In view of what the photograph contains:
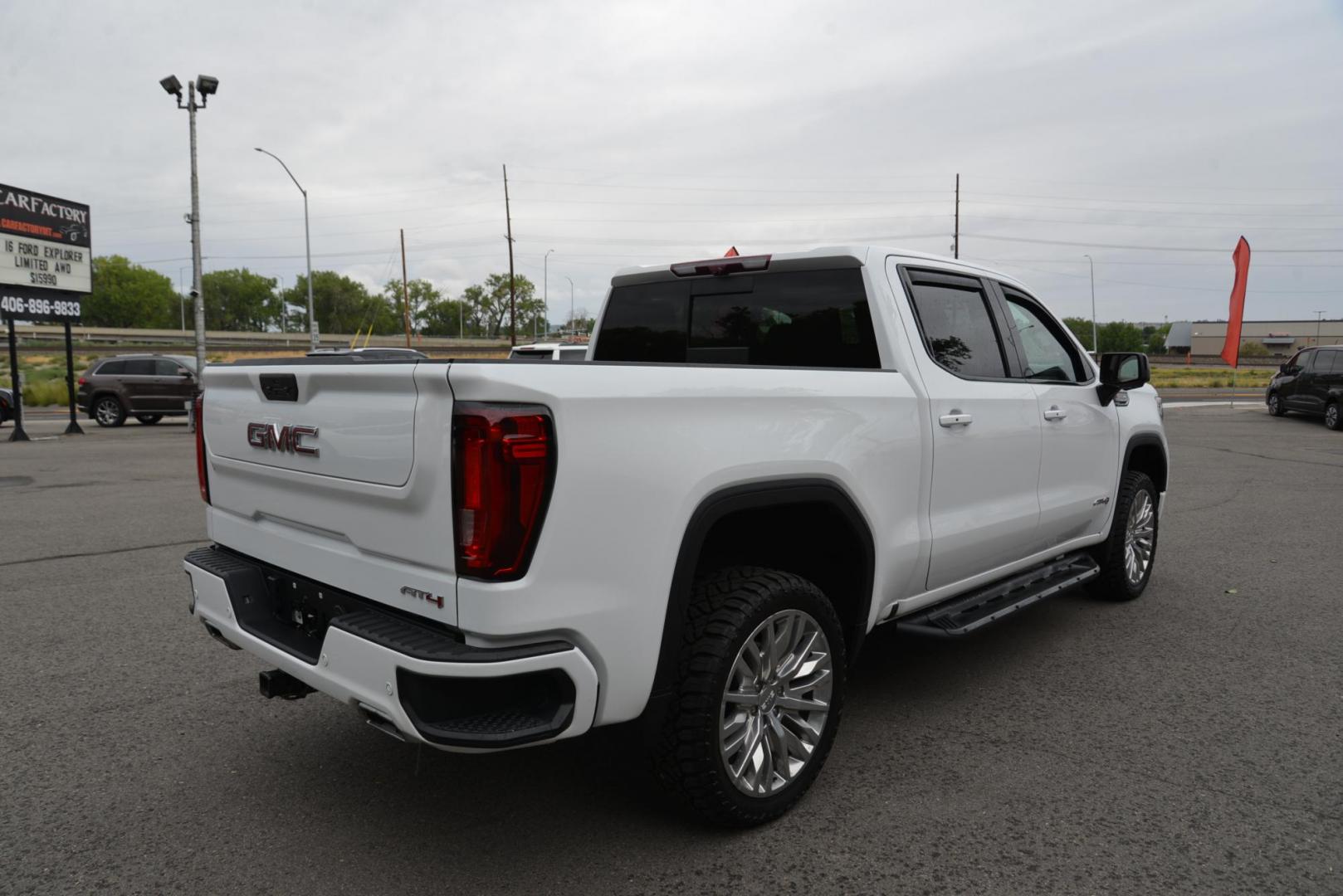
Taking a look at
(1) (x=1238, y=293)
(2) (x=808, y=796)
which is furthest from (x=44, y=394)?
(1) (x=1238, y=293)

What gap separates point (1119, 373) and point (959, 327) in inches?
57.3

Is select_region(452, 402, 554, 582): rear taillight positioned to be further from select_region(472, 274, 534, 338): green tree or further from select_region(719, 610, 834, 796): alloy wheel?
select_region(472, 274, 534, 338): green tree

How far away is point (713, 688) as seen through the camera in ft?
8.93

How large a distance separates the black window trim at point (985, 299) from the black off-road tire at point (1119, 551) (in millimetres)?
1575

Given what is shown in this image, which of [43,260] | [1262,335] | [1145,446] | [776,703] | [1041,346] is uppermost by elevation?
[1262,335]

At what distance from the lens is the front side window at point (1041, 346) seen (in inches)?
182

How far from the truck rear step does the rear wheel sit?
23.0m

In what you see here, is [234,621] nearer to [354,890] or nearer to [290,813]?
[290,813]

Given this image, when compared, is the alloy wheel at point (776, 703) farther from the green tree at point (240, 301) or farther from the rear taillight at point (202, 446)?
the green tree at point (240, 301)

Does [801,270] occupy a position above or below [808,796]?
above

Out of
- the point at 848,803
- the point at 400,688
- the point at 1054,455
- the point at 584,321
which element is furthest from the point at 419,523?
the point at 584,321

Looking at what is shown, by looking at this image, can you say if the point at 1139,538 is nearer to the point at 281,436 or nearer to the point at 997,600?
the point at 997,600

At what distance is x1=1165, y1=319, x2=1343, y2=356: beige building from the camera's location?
121 metres

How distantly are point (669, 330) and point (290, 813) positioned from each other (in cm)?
251
